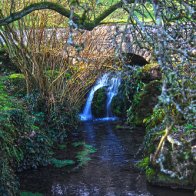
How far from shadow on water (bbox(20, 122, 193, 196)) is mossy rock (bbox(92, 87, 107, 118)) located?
15.7 ft

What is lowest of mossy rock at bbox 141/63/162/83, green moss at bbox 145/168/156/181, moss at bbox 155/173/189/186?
moss at bbox 155/173/189/186

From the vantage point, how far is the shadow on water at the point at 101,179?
8.47 metres

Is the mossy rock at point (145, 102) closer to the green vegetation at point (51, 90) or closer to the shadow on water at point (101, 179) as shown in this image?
the green vegetation at point (51, 90)

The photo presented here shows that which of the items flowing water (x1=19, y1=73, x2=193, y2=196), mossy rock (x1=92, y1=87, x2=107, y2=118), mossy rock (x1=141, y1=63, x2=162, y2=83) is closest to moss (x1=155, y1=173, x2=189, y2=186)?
flowing water (x1=19, y1=73, x2=193, y2=196)

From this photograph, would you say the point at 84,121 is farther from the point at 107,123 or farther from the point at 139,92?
the point at 139,92

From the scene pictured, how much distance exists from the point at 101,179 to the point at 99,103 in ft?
24.9

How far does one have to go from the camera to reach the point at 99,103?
16.6 meters

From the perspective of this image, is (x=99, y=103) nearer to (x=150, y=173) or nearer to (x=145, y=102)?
(x=145, y=102)

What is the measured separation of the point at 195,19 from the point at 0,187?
477cm

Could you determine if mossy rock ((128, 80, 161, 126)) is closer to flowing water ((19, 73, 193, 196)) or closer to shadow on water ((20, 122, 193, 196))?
flowing water ((19, 73, 193, 196))

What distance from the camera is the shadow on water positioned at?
8.47m

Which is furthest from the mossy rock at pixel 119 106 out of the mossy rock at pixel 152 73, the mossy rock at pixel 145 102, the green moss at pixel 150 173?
the green moss at pixel 150 173

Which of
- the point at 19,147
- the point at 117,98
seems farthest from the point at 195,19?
the point at 117,98

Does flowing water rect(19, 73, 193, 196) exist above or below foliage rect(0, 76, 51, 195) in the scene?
below
